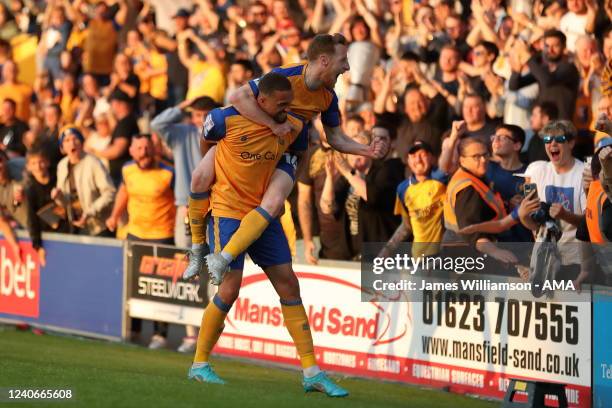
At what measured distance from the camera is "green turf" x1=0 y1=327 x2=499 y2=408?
29.9ft

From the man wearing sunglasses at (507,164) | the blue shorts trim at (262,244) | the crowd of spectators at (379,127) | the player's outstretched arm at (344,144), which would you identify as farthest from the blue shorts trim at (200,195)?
the man wearing sunglasses at (507,164)

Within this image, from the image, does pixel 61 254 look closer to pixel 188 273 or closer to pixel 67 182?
pixel 67 182

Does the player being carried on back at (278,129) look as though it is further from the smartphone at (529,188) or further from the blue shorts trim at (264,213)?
the smartphone at (529,188)

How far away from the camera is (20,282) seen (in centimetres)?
1700

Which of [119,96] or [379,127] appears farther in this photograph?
[119,96]

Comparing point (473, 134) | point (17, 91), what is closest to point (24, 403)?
point (473, 134)

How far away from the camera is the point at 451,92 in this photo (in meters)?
15.0

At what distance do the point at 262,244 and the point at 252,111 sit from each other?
1.06m

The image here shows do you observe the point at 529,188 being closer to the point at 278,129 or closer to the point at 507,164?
the point at 507,164

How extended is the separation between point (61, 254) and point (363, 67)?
461 centimetres

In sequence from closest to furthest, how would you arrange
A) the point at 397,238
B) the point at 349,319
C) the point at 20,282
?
the point at 349,319, the point at 397,238, the point at 20,282

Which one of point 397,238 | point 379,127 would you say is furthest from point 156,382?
point 379,127

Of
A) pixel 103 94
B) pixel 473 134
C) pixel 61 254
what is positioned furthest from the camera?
pixel 103 94

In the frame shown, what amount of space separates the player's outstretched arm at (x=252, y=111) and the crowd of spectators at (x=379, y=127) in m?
1.03
